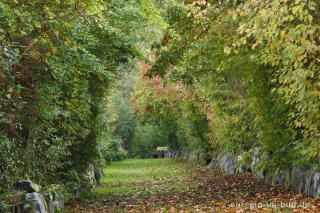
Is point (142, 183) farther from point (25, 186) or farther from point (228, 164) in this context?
point (25, 186)

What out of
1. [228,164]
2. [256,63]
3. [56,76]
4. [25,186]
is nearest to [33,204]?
[25,186]

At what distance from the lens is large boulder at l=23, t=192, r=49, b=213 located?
6.82m

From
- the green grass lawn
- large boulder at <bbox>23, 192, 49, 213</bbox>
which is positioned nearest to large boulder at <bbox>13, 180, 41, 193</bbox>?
large boulder at <bbox>23, 192, 49, 213</bbox>

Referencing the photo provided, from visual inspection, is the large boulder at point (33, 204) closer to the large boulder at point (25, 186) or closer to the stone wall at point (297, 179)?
the large boulder at point (25, 186)

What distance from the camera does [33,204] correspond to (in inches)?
271

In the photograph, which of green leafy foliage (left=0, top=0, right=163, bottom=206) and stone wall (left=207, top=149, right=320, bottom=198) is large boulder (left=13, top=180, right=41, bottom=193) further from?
stone wall (left=207, top=149, right=320, bottom=198)

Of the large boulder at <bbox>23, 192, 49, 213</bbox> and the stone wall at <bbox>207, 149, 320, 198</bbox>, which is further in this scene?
the stone wall at <bbox>207, 149, 320, 198</bbox>

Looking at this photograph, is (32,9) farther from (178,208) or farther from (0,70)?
(178,208)

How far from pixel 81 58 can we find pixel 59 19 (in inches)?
92.0

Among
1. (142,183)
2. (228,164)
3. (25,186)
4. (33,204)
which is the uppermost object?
(25,186)

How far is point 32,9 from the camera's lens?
699 cm

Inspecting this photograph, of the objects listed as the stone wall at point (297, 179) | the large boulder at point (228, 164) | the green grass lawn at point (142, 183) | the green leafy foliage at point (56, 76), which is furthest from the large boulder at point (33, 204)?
the large boulder at point (228, 164)

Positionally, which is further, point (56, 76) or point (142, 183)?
point (142, 183)

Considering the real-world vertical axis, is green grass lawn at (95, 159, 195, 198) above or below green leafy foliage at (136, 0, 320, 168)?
below
